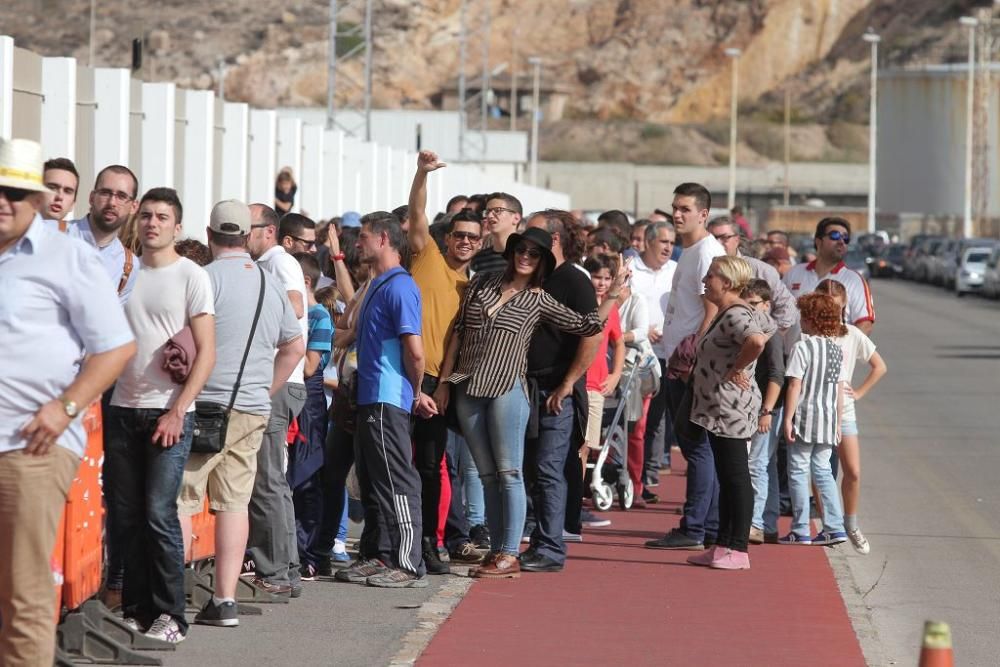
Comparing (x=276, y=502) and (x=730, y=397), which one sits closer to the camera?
(x=276, y=502)

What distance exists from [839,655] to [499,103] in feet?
426

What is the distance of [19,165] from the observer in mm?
6012

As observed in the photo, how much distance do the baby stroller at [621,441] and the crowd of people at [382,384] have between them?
0.05m

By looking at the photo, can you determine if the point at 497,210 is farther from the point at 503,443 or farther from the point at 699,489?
the point at 699,489

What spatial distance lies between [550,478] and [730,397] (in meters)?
1.17

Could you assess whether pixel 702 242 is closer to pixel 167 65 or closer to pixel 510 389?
pixel 510 389

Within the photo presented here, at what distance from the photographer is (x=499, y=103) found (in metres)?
137

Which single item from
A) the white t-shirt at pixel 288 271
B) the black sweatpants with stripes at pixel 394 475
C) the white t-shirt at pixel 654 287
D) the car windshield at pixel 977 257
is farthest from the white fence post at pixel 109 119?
the car windshield at pixel 977 257

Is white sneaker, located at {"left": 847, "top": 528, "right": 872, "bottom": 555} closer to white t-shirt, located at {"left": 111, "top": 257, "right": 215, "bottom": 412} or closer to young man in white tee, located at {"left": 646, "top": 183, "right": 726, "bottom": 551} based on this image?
young man in white tee, located at {"left": 646, "top": 183, "right": 726, "bottom": 551}

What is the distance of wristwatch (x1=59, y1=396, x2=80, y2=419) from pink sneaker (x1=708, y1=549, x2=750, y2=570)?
5297 millimetres

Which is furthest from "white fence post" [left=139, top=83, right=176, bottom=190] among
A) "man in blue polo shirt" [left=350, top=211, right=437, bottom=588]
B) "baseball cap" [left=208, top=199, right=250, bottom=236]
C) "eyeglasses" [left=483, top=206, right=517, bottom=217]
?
→ "baseball cap" [left=208, top=199, right=250, bottom=236]

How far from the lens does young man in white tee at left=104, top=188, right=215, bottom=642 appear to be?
25.4ft

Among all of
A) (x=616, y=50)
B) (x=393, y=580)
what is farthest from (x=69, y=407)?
(x=616, y=50)

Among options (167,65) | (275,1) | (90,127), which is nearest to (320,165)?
(90,127)
